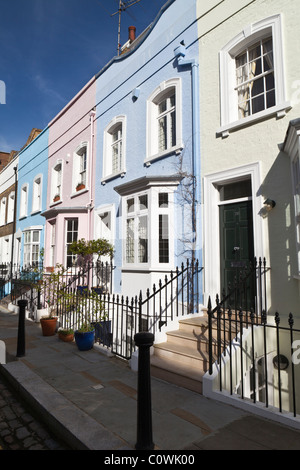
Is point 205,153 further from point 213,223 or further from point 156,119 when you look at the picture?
point 156,119

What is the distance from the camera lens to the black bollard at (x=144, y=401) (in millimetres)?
2807

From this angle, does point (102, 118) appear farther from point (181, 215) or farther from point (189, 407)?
point (189, 407)

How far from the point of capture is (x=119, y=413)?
11.7 feet

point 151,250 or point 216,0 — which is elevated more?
point 216,0

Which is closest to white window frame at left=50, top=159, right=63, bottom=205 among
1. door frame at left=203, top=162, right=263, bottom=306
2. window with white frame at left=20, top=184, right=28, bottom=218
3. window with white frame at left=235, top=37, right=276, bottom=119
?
window with white frame at left=20, top=184, right=28, bottom=218

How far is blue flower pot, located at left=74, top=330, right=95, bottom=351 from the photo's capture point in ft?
20.5

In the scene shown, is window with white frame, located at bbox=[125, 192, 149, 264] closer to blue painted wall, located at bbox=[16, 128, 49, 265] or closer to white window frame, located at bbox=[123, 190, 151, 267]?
white window frame, located at bbox=[123, 190, 151, 267]

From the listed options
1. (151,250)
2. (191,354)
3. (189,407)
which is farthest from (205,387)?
(151,250)

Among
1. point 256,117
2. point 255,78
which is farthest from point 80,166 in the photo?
point 256,117

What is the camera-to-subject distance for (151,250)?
295 inches

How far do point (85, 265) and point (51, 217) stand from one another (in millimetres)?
3362

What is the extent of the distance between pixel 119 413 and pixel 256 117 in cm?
556

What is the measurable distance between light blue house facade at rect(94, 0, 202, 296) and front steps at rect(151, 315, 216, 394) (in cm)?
186

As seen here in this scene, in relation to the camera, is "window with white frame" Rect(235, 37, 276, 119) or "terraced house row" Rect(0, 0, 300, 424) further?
"window with white frame" Rect(235, 37, 276, 119)
